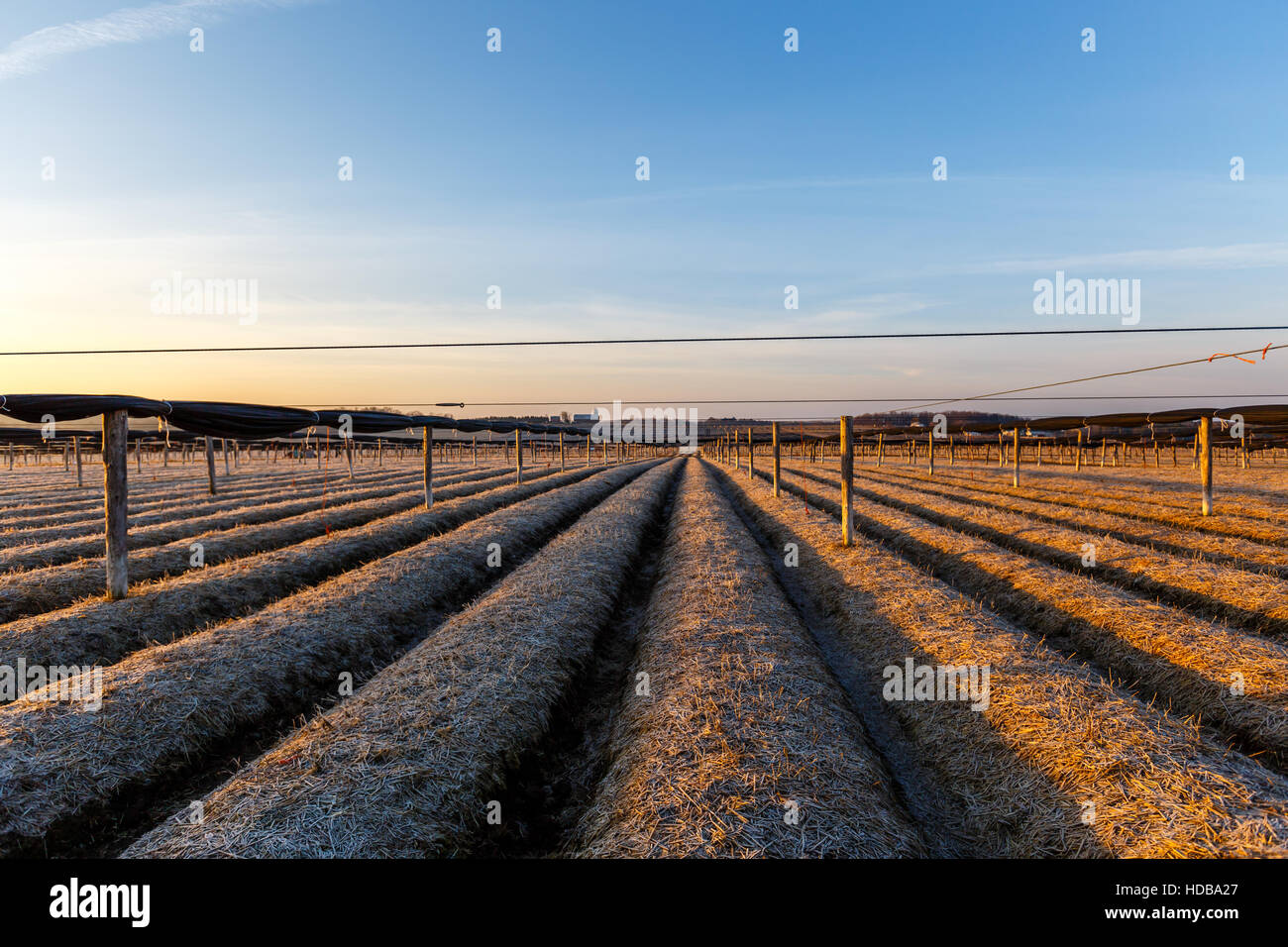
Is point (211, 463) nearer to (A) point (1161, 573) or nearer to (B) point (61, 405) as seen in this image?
(B) point (61, 405)

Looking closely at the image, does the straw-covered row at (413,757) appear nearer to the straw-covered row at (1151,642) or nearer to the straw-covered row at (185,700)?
the straw-covered row at (185,700)

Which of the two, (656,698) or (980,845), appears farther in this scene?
(656,698)

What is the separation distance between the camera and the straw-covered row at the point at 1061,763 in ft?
15.2

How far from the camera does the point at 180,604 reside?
11.3m

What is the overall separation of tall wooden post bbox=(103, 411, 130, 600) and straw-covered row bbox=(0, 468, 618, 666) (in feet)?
1.37

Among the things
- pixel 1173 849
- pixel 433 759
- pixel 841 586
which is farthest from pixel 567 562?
pixel 1173 849

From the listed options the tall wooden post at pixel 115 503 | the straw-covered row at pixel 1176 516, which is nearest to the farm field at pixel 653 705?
the tall wooden post at pixel 115 503

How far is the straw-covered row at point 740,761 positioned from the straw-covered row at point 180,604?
8610mm

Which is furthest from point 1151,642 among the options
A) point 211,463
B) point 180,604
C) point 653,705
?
point 211,463

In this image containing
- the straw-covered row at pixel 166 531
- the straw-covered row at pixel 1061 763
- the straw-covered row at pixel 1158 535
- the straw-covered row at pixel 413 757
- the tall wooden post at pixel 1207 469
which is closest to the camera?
the straw-covered row at pixel 1061 763

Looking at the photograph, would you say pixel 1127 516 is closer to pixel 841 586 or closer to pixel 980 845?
pixel 841 586

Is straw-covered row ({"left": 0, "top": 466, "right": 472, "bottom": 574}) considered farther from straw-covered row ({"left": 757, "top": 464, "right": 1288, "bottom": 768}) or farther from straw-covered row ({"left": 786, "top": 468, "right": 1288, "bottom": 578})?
straw-covered row ({"left": 786, "top": 468, "right": 1288, "bottom": 578})
